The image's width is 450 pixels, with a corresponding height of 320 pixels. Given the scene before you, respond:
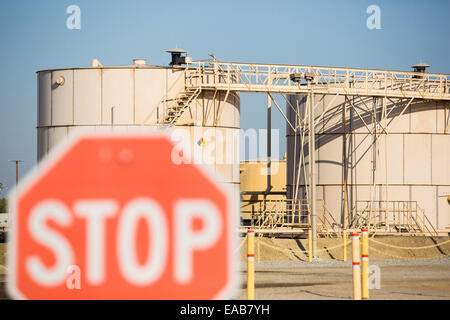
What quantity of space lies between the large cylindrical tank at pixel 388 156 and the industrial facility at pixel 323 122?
5 cm

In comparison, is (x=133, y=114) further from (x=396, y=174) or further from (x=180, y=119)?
(x=396, y=174)

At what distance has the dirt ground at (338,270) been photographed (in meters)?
16.1

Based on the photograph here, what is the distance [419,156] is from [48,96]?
19.6 metres

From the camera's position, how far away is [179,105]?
37344 mm

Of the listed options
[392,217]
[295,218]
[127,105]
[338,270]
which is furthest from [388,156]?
[338,270]

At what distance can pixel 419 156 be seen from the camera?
43312 millimetres

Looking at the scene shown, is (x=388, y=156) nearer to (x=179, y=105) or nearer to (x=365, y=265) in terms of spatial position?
(x=179, y=105)

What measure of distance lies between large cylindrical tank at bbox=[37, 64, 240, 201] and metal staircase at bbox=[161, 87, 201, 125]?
0.19 m

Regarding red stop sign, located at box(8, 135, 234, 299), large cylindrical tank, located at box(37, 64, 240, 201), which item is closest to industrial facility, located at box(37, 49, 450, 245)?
large cylindrical tank, located at box(37, 64, 240, 201)

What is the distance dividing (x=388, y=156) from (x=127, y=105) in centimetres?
1485

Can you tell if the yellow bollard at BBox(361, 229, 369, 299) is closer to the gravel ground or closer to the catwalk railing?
the gravel ground

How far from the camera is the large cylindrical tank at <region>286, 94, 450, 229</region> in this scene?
4328 cm

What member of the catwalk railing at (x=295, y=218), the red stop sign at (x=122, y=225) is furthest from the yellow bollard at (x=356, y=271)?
the catwalk railing at (x=295, y=218)
